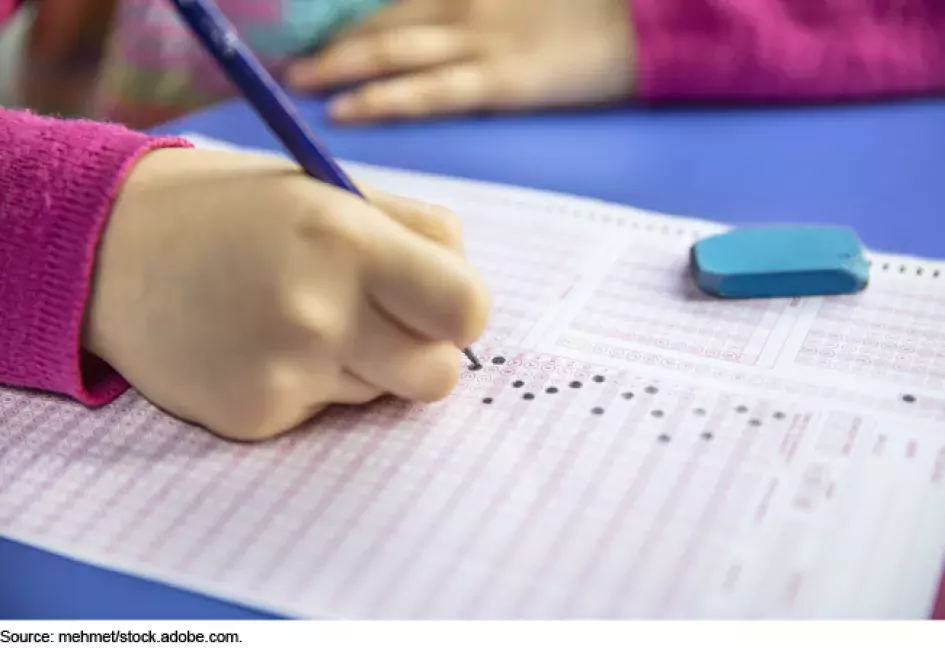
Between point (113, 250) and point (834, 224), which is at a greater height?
point (113, 250)

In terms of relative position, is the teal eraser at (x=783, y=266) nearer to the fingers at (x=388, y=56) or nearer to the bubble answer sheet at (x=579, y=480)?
the bubble answer sheet at (x=579, y=480)

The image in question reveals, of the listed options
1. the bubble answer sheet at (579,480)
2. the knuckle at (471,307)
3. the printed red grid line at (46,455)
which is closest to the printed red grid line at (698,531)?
the bubble answer sheet at (579,480)

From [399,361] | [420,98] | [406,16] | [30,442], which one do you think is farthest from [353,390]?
[406,16]

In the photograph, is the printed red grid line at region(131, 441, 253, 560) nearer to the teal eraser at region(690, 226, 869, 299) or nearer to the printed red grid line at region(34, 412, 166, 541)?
the printed red grid line at region(34, 412, 166, 541)

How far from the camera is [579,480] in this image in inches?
14.9

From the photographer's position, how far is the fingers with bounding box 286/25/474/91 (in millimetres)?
762

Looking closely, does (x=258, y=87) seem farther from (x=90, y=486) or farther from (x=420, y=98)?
(x=420, y=98)

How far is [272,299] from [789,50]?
48cm

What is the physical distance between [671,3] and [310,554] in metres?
0.52

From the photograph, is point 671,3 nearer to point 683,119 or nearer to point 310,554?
point 683,119

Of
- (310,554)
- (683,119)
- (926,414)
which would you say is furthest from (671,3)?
(310,554)
